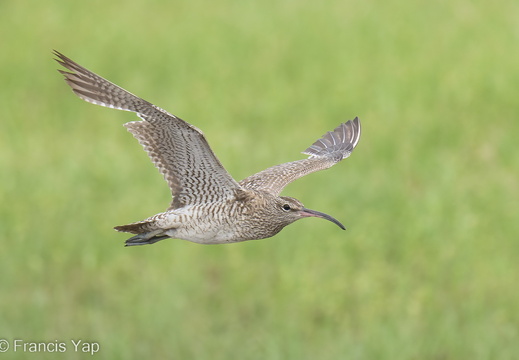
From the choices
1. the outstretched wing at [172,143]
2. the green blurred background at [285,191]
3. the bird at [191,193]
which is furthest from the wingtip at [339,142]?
the green blurred background at [285,191]

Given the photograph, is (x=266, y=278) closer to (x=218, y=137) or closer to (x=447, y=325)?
(x=447, y=325)

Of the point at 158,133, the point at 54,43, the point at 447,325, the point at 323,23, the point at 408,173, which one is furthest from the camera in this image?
the point at 323,23

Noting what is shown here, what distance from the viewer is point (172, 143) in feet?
25.4

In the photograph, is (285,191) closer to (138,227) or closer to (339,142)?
(339,142)

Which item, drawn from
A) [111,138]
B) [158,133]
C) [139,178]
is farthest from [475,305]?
[158,133]

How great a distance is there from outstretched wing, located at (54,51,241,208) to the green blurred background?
6.08 meters

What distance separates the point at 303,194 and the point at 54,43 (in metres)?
9.21

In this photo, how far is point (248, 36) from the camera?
24344 mm

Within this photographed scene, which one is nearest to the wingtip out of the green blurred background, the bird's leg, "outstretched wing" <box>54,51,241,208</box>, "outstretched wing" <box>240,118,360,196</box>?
"outstretched wing" <box>240,118,360,196</box>

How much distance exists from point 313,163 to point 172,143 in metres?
1.92

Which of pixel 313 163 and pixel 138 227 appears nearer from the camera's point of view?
pixel 138 227

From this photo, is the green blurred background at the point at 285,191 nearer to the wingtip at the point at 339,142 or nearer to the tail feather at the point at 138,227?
the wingtip at the point at 339,142

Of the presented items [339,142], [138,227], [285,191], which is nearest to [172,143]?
[138,227]

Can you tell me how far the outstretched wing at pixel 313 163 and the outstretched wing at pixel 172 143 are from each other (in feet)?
2.80
